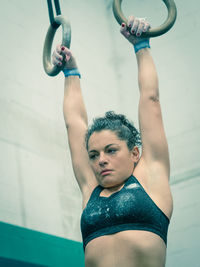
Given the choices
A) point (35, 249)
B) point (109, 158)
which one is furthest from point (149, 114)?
point (35, 249)

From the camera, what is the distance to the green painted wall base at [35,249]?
2920 millimetres

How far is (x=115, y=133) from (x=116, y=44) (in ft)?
9.29

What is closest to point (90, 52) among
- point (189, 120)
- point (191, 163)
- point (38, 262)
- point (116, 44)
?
point (116, 44)

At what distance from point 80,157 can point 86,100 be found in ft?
6.77

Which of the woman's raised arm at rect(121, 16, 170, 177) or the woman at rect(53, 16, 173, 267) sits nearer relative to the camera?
the woman at rect(53, 16, 173, 267)

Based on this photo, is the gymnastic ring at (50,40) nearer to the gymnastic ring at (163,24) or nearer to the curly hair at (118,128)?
the gymnastic ring at (163,24)

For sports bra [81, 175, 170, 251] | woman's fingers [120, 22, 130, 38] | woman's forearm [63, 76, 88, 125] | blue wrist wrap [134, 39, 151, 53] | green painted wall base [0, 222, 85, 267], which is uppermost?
woman's fingers [120, 22, 130, 38]

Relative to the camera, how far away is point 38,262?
9.95 feet

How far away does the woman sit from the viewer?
1.90 metres

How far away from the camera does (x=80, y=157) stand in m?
2.35

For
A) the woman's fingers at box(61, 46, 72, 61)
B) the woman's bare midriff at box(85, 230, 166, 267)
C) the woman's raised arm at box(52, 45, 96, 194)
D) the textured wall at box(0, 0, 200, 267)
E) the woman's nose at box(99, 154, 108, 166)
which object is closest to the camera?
the woman's bare midriff at box(85, 230, 166, 267)

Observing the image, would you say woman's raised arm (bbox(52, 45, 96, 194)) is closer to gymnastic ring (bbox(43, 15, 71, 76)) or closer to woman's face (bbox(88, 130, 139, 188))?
gymnastic ring (bbox(43, 15, 71, 76))

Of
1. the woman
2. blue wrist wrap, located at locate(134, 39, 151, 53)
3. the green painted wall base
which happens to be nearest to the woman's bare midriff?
the woman

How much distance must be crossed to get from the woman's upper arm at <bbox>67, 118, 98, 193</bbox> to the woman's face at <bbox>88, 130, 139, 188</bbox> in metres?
0.14
